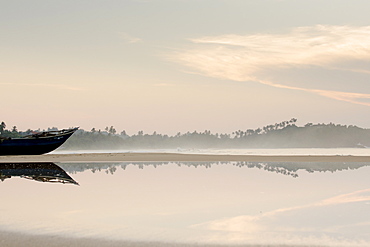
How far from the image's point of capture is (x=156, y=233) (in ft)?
29.9

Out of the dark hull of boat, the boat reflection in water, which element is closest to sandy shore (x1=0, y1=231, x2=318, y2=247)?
the boat reflection in water

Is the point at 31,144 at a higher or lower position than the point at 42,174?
higher

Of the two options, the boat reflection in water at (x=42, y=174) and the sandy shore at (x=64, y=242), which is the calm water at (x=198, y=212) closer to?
the sandy shore at (x=64, y=242)

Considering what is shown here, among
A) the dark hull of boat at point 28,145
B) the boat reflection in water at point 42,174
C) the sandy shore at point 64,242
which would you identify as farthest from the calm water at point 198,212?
the dark hull of boat at point 28,145

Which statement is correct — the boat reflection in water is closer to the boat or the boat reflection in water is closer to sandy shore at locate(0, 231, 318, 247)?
sandy shore at locate(0, 231, 318, 247)

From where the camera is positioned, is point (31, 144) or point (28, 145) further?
point (31, 144)

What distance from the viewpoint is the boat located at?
185ft

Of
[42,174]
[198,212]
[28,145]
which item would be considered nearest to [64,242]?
[198,212]

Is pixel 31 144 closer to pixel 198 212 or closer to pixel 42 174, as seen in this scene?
pixel 42 174

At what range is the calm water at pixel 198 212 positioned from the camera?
8.93 m

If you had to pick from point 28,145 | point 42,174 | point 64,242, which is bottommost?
point 64,242

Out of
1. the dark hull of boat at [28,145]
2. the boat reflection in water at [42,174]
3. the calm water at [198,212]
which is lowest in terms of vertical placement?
the calm water at [198,212]

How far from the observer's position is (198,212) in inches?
469

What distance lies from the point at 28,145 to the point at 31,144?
42 centimetres
